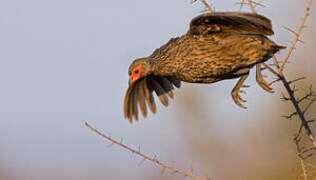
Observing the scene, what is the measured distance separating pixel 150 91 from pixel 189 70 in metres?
0.96

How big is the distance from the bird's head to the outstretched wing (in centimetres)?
12

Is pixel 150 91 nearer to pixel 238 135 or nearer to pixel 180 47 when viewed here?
pixel 180 47

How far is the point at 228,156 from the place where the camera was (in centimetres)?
1850

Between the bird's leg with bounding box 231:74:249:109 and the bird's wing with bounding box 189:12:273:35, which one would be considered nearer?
the bird's wing with bounding box 189:12:273:35

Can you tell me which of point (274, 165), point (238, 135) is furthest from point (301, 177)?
point (238, 135)

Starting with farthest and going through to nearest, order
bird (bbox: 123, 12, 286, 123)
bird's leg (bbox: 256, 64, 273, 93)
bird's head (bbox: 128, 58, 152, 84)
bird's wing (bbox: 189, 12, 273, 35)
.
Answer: bird's head (bbox: 128, 58, 152, 84) < bird's leg (bbox: 256, 64, 273, 93) < bird (bbox: 123, 12, 286, 123) < bird's wing (bbox: 189, 12, 273, 35)

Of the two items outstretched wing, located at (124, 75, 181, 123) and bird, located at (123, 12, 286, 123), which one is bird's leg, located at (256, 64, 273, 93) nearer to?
bird, located at (123, 12, 286, 123)

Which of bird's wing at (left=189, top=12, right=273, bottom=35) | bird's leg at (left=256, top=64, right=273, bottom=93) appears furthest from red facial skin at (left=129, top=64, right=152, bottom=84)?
bird's leg at (left=256, top=64, right=273, bottom=93)

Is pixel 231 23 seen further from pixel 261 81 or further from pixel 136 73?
pixel 136 73

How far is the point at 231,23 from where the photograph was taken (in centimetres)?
571

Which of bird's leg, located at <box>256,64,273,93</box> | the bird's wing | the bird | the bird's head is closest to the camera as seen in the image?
the bird's wing

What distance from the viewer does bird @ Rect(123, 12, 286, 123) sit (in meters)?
5.70

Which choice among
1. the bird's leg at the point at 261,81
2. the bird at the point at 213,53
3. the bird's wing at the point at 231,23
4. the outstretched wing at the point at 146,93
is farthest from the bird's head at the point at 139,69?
the bird's leg at the point at 261,81

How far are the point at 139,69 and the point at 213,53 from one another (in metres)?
1.02
